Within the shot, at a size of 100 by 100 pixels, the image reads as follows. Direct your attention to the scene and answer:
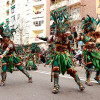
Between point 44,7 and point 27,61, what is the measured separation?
1061 inches

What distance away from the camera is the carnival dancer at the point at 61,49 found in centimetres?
496

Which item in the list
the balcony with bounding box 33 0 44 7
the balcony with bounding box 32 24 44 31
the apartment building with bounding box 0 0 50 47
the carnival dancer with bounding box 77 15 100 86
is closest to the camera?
the carnival dancer with bounding box 77 15 100 86

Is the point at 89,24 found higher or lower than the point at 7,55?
higher

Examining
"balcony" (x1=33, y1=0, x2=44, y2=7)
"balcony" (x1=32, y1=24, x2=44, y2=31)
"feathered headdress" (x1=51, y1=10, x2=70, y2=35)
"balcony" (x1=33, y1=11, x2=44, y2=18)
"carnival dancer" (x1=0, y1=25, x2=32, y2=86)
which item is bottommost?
"carnival dancer" (x1=0, y1=25, x2=32, y2=86)

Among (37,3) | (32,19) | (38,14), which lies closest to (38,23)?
(32,19)

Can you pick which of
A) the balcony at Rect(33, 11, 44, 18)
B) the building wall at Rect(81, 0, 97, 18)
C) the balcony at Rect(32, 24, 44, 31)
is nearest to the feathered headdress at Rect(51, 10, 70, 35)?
the building wall at Rect(81, 0, 97, 18)

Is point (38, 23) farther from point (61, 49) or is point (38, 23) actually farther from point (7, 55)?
point (61, 49)

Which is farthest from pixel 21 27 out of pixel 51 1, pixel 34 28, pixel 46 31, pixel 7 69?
pixel 7 69

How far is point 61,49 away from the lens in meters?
5.12

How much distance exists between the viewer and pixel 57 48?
16.9 feet

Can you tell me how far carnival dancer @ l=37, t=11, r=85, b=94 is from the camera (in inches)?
195

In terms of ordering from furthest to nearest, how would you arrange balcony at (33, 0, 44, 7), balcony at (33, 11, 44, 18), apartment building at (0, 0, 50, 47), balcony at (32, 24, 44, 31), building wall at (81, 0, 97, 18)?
1. balcony at (33, 0, 44, 7)
2. balcony at (33, 11, 44, 18)
3. balcony at (32, 24, 44, 31)
4. apartment building at (0, 0, 50, 47)
5. building wall at (81, 0, 97, 18)

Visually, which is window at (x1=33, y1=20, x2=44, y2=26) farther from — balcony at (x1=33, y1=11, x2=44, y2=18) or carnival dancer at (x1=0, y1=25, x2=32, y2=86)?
carnival dancer at (x1=0, y1=25, x2=32, y2=86)

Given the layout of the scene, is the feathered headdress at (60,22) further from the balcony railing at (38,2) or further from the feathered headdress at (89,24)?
the balcony railing at (38,2)
